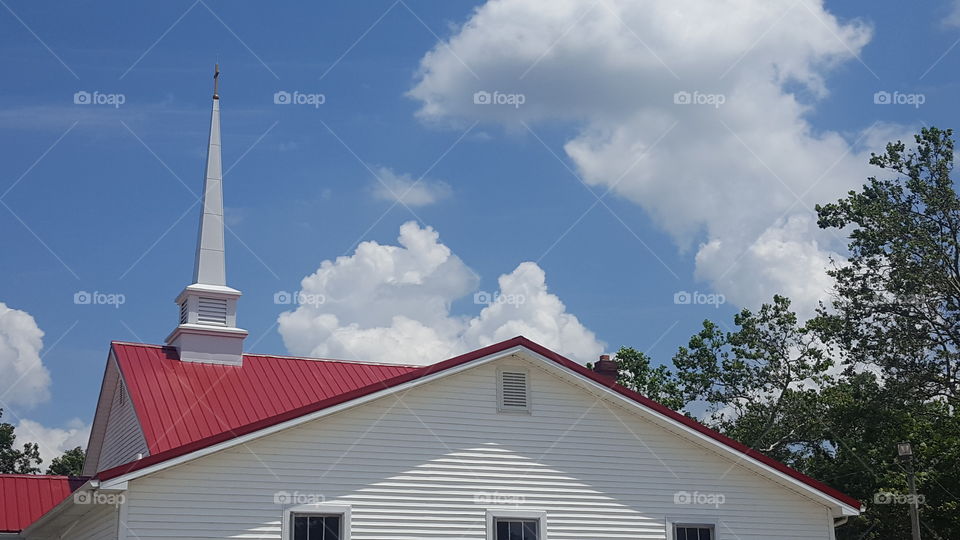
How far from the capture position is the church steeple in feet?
78.7

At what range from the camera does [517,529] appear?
19.3 metres

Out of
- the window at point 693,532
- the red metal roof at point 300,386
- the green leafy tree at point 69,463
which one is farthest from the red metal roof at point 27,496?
the green leafy tree at point 69,463

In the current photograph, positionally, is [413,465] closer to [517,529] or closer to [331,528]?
[331,528]

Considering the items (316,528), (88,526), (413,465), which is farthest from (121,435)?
(413,465)

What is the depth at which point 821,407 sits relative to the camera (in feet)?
132

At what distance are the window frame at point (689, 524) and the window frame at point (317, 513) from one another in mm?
6257

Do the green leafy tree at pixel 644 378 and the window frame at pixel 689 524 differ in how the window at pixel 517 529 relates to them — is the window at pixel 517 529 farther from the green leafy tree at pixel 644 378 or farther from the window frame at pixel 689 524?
the green leafy tree at pixel 644 378

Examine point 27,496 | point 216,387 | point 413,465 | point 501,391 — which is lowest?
point 27,496

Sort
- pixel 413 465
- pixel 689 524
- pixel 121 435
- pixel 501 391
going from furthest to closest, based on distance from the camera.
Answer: pixel 121 435
pixel 689 524
pixel 501 391
pixel 413 465

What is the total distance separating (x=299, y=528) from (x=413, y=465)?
2.27 m

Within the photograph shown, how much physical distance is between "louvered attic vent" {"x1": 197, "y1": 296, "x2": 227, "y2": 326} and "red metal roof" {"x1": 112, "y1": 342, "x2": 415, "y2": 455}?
3.35ft

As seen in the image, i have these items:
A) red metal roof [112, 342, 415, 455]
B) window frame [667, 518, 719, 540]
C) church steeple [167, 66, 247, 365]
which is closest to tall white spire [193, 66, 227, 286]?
church steeple [167, 66, 247, 365]

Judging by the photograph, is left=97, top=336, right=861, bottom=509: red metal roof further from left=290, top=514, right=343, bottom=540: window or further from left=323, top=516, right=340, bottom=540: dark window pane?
left=323, top=516, right=340, bottom=540: dark window pane

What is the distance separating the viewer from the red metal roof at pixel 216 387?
800 inches
